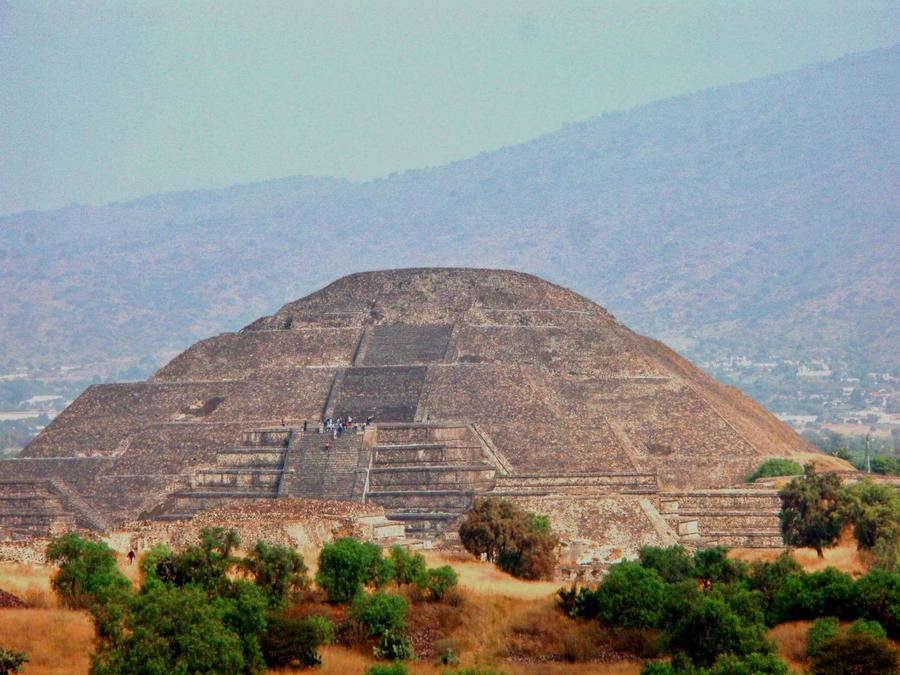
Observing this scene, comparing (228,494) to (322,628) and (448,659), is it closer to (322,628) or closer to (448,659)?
(322,628)

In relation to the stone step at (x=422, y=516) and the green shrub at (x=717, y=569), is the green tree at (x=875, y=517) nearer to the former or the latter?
the green shrub at (x=717, y=569)

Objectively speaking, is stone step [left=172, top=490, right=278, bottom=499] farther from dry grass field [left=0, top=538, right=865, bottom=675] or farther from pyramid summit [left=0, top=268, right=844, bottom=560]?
dry grass field [left=0, top=538, right=865, bottom=675]

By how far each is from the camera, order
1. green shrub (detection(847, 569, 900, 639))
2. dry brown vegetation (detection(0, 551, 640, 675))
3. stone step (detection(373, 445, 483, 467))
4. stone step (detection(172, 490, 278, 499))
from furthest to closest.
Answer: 1. stone step (detection(373, 445, 483, 467))
2. stone step (detection(172, 490, 278, 499))
3. green shrub (detection(847, 569, 900, 639))
4. dry brown vegetation (detection(0, 551, 640, 675))

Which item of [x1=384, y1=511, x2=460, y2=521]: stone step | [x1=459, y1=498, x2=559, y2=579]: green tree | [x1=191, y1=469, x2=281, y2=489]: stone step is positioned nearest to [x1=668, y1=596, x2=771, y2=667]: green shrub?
[x1=459, y1=498, x2=559, y2=579]: green tree

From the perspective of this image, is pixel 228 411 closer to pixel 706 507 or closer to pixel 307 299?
pixel 307 299

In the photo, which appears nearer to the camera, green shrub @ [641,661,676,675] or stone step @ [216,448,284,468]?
green shrub @ [641,661,676,675]

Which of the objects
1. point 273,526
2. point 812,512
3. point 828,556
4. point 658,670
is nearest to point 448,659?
point 658,670
